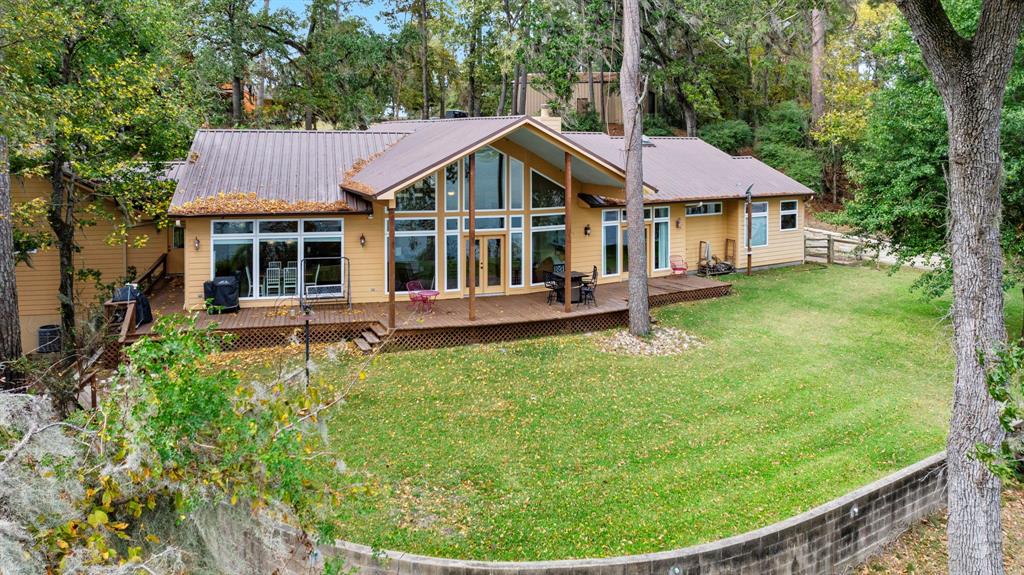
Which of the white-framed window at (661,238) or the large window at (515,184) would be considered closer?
the large window at (515,184)

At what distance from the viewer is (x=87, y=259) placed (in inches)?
613

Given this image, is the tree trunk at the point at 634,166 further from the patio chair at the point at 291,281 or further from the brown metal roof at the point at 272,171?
the patio chair at the point at 291,281

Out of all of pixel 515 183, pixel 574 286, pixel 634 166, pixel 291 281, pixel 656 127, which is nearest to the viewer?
pixel 634 166

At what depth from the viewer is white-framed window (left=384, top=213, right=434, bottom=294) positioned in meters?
14.8

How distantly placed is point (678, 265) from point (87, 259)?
15.3 m

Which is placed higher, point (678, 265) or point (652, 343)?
point (678, 265)

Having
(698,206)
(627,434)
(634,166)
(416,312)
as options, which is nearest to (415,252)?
(416,312)

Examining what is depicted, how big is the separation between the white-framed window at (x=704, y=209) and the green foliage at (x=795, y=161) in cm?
937

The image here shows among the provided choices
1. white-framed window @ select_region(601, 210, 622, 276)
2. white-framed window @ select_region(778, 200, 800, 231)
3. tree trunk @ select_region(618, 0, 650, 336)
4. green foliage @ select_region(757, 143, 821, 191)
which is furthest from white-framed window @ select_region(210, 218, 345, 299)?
green foliage @ select_region(757, 143, 821, 191)

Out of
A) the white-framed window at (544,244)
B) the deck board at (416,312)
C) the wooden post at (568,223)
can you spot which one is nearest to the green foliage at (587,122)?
the white-framed window at (544,244)

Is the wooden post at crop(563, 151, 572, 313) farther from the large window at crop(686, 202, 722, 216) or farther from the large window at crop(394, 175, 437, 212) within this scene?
the large window at crop(686, 202, 722, 216)

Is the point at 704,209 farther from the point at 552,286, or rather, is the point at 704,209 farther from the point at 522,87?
the point at 522,87

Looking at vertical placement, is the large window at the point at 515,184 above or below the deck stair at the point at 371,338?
above

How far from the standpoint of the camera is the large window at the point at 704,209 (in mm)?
19495
